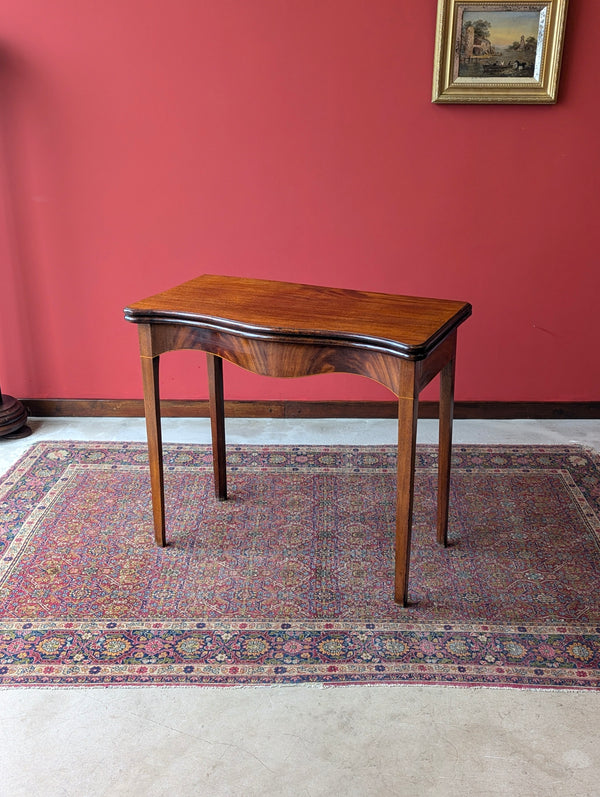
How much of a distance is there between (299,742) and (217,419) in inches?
50.8

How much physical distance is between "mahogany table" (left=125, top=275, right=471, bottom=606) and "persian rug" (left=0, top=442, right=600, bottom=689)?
0.58ft

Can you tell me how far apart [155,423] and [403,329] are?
2.92 feet

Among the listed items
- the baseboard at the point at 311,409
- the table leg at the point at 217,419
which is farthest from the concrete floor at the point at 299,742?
the baseboard at the point at 311,409

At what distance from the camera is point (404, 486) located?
212 cm

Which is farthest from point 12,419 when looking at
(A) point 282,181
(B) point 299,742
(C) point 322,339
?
(B) point 299,742

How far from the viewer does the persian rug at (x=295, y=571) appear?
2041 millimetres

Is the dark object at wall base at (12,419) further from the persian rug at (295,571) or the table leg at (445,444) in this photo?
the table leg at (445,444)

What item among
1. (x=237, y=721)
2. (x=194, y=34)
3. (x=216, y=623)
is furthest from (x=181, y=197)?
(x=237, y=721)

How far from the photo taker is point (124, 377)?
12.1 feet

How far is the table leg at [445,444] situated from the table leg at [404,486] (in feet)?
1.09

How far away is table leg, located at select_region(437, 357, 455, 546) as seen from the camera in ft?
7.78

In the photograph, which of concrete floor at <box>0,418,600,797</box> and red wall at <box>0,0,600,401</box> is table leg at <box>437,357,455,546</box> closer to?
concrete floor at <box>0,418,600,797</box>

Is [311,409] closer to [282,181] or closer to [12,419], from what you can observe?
[282,181]

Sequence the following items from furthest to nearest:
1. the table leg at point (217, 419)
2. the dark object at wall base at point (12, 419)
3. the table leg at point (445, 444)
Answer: the dark object at wall base at point (12, 419), the table leg at point (217, 419), the table leg at point (445, 444)
